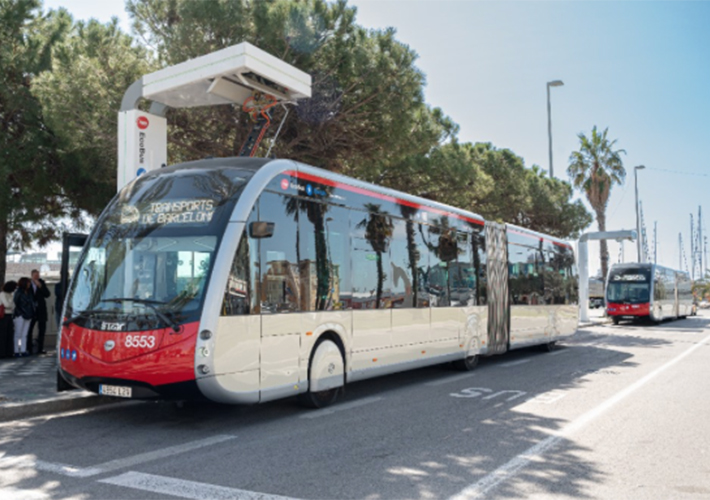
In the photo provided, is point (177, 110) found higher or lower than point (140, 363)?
higher

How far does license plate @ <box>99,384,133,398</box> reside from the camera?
22.4ft

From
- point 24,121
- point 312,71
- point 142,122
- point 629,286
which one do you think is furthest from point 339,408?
point 629,286

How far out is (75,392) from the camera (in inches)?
344

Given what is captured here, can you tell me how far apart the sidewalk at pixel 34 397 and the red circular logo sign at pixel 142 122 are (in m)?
4.09

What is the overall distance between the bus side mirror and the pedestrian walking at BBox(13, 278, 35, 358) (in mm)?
8493

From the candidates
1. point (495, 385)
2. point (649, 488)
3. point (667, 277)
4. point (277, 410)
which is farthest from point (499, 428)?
point (667, 277)

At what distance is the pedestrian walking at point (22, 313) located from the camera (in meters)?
13.4

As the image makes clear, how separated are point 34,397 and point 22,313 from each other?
230 inches

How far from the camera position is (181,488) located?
16.0 ft

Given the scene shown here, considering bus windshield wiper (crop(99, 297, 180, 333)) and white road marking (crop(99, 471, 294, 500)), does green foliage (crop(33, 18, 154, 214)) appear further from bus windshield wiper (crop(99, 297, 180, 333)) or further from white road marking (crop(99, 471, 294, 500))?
white road marking (crop(99, 471, 294, 500))

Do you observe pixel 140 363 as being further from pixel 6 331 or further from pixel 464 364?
pixel 6 331

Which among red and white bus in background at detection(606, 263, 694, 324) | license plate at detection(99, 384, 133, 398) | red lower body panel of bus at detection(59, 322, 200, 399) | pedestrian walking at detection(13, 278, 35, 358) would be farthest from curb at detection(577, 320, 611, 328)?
license plate at detection(99, 384, 133, 398)

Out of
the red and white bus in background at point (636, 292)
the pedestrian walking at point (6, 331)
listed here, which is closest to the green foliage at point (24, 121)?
the pedestrian walking at point (6, 331)

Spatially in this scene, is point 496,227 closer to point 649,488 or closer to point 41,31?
point 649,488
